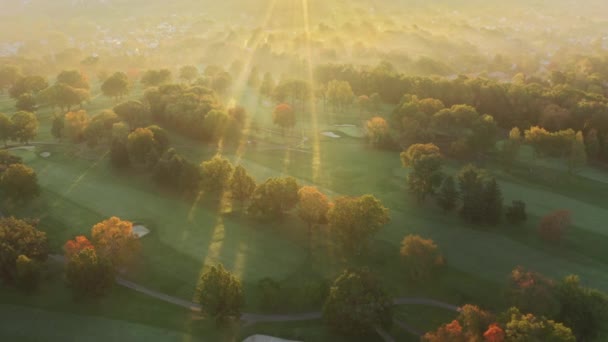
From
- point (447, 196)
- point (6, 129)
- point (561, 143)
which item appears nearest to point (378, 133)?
point (447, 196)

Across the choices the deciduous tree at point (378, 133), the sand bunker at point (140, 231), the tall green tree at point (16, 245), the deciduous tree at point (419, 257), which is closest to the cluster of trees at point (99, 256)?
the sand bunker at point (140, 231)

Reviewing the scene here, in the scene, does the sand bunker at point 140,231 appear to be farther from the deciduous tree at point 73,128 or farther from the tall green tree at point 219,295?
the deciduous tree at point 73,128

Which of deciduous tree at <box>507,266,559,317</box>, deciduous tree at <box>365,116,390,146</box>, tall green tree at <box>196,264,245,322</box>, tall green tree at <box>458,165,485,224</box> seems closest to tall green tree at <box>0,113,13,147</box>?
tall green tree at <box>196,264,245,322</box>

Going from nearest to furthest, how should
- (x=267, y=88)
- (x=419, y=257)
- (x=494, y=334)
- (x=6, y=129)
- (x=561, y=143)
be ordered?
(x=494, y=334), (x=419, y=257), (x=561, y=143), (x=6, y=129), (x=267, y=88)

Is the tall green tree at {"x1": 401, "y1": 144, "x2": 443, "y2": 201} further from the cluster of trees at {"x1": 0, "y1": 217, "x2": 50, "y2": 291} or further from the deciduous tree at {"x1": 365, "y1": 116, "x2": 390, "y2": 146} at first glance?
the cluster of trees at {"x1": 0, "y1": 217, "x2": 50, "y2": 291}

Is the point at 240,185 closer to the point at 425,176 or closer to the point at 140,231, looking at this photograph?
the point at 140,231

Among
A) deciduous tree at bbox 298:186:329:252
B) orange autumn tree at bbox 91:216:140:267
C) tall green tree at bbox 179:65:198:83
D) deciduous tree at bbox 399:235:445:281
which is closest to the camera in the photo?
deciduous tree at bbox 399:235:445:281
